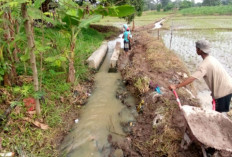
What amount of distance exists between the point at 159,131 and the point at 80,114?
78.2 inches

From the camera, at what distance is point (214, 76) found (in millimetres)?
2578

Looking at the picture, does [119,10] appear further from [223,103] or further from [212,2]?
[212,2]

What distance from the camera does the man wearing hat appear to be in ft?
8.33

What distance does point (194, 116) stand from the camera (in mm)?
2383

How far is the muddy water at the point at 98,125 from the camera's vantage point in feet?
9.79

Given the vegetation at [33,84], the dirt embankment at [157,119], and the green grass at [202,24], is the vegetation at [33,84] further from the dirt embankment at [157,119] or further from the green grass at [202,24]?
the green grass at [202,24]

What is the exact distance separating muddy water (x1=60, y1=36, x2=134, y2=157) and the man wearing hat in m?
1.80

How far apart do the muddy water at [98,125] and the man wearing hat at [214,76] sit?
70.9 inches

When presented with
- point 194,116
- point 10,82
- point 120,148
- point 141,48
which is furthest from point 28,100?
point 141,48

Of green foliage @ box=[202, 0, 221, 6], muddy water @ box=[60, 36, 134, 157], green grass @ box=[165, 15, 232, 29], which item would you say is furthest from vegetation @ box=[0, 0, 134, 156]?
green foliage @ box=[202, 0, 221, 6]

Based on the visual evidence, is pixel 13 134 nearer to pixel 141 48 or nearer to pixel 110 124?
pixel 110 124

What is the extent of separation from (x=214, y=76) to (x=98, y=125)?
2.47 meters

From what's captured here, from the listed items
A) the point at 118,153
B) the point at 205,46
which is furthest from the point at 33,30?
the point at 205,46

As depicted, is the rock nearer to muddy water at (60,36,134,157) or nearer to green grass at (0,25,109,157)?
muddy water at (60,36,134,157)
